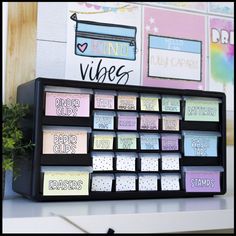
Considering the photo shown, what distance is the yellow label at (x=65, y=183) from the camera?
110 cm

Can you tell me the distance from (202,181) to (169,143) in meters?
0.15

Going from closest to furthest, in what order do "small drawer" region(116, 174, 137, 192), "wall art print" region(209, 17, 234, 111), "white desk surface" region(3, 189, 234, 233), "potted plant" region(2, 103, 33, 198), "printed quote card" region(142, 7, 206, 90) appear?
"white desk surface" region(3, 189, 234, 233) < "potted plant" region(2, 103, 33, 198) < "small drawer" region(116, 174, 137, 192) < "printed quote card" region(142, 7, 206, 90) < "wall art print" region(209, 17, 234, 111)

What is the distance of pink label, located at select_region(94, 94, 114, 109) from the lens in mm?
1185

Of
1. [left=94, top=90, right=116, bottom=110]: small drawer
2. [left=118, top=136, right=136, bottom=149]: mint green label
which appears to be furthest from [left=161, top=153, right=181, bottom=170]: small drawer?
[left=94, top=90, right=116, bottom=110]: small drawer

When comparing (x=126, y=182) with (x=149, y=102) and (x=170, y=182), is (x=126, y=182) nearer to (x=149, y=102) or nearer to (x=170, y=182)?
(x=170, y=182)

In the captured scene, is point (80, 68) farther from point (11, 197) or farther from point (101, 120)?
point (11, 197)

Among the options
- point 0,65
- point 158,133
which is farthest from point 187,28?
point 0,65

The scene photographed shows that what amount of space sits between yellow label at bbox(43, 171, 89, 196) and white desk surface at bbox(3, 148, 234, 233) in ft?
0.09

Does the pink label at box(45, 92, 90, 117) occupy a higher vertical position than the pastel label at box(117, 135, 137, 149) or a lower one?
higher

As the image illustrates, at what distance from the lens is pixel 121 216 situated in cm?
98

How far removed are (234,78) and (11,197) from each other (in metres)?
0.92

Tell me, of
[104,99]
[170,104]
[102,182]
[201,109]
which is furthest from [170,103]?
[102,182]

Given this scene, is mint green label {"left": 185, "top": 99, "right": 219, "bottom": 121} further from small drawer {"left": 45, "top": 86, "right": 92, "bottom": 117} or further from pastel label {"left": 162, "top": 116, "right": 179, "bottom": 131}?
small drawer {"left": 45, "top": 86, "right": 92, "bottom": 117}

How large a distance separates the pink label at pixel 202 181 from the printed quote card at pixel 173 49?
362 millimetres
